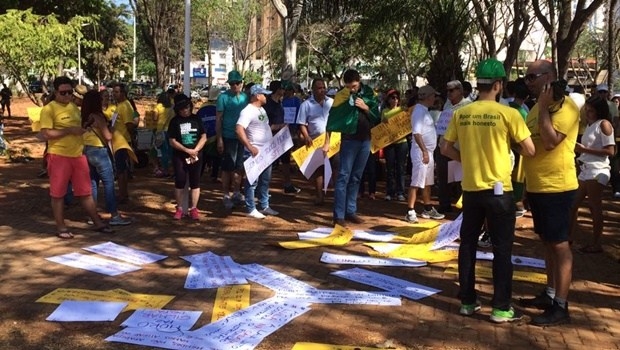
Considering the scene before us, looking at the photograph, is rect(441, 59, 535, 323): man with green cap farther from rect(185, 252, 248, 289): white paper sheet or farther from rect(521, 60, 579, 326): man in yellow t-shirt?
rect(185, 252, 248, 289): white paper sheet

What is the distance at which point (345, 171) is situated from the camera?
7.79 m

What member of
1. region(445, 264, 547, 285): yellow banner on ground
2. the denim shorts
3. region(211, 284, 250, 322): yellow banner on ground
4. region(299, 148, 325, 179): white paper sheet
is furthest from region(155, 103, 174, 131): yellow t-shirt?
the denim shorts

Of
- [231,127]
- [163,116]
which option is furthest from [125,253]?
[163,116]

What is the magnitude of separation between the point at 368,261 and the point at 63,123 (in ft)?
11.5

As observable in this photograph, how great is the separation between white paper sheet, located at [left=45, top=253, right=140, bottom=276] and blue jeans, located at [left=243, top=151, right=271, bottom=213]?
2524mm

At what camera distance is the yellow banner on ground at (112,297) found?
16.2ft

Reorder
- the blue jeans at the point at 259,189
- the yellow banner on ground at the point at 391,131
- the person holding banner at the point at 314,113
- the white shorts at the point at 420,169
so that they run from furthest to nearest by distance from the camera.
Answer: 1. the yellow banner on ground at the point at 391,131
2. the person holding banner at the point at 314,113
3. the blue jeans at the point at 259,189
4. the white shorts at the point at 420,169

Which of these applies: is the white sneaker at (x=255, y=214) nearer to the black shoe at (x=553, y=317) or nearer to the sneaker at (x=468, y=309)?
the sneaker at (x=468, y=309)

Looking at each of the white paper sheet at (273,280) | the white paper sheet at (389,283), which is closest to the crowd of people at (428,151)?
the white paper sheet at (389,283)

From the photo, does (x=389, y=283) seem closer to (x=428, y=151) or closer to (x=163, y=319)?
(x=163, y=319)

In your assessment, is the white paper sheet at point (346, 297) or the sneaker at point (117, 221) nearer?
the white paper sheet at point (346, 297)

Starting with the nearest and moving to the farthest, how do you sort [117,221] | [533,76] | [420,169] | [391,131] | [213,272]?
[533,76] < [213,272] < [117,221] < [420,169] < [391,131]

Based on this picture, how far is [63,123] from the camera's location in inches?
271

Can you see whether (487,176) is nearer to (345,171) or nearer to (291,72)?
(345,171)
